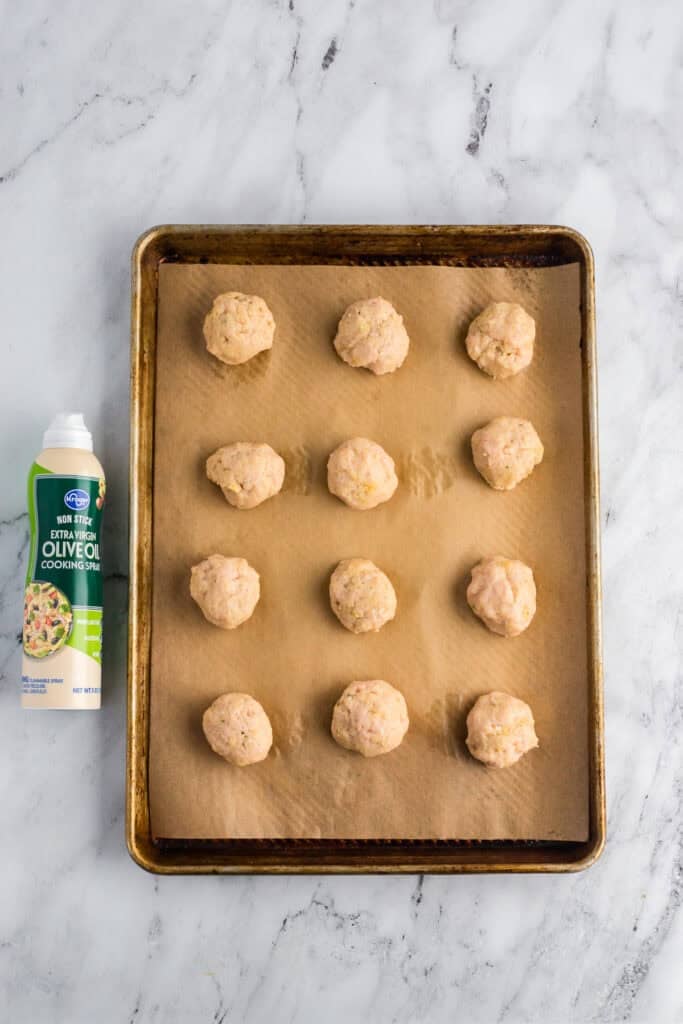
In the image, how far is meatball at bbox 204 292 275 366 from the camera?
5.04ft

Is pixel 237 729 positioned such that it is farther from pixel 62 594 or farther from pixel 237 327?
pixel 237 327

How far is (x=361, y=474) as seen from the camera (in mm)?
1520

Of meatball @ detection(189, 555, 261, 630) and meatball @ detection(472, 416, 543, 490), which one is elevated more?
meatball @ detection(472, 416, 543, 490)

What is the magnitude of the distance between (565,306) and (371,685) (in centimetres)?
74

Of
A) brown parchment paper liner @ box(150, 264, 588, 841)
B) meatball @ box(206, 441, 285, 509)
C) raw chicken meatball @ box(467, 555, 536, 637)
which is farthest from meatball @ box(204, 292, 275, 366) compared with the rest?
raw chicken meatball @ box(467, 555, 536, 637)

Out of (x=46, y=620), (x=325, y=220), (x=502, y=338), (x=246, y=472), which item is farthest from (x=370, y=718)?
(x=325, y=220)

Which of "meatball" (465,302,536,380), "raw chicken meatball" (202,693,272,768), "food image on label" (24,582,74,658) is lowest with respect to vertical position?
"raw chicken meatball" (202,693,272,768)

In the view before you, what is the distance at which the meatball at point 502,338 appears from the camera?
5.05 feet

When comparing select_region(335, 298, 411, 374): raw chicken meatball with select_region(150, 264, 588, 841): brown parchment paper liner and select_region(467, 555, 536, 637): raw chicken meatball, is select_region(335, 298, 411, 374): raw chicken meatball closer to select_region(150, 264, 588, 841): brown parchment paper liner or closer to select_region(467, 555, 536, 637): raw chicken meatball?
select_region(150, 264, 588, 841): brown parchment paper liner

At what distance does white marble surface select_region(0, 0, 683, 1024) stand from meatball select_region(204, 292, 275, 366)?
21 centimetres

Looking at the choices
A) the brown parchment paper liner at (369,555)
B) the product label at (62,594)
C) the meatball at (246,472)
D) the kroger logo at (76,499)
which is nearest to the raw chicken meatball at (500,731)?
A: the brown parchment paper liner at (369,555)

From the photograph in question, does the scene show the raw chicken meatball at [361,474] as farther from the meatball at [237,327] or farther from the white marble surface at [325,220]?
the white marble surface at [325,220]

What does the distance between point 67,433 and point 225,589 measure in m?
0.38

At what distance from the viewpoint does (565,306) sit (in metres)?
1.59
